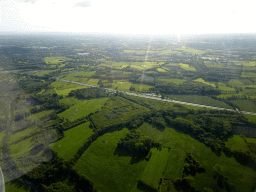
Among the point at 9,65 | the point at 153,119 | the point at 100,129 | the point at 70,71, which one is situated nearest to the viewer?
the point at 100,129

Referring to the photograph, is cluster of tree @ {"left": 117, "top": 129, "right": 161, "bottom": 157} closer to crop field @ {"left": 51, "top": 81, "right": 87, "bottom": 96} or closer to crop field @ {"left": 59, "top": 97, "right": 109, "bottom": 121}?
crop field @ {"left": 59, "top": 97, "right": 109, "bottom": 121}

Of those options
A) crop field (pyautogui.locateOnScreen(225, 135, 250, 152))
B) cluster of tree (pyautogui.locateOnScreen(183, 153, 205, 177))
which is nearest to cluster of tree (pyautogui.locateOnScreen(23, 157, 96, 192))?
cluster of tree (pyautogui.locateOnScreen(183, 153, 205, 177))

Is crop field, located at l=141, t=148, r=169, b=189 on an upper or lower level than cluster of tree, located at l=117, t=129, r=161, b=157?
lower

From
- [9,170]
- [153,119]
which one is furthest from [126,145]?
[9,170]

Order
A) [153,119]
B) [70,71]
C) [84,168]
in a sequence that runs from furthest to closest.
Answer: [70,71], [153,119], [84,168]

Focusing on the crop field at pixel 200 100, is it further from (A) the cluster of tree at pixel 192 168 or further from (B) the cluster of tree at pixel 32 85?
(B) the cluster of tree at pixel 32 85

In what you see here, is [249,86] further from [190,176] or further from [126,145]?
[126,145]

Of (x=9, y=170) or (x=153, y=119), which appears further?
(x=153, y=119)
